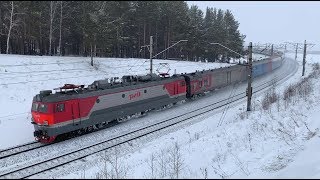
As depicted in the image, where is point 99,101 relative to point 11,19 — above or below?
below

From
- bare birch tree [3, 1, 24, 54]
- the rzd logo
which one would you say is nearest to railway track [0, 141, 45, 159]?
the rzd logo

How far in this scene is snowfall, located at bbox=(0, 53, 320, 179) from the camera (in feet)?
38.5

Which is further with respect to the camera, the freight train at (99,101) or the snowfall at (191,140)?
the freight train at (99,101)

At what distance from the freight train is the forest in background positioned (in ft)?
27.9

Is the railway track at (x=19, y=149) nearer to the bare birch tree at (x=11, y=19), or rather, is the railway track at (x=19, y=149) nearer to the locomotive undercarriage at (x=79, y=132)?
the locomotive undercarriage at (x=79, y=132)

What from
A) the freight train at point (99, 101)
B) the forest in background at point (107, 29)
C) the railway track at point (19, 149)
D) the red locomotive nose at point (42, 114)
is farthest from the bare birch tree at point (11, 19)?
the railway track at point (19, 149)

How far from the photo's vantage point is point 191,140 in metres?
19.0

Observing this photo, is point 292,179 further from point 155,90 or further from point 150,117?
point 155,90

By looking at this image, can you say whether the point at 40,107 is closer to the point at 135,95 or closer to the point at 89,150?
the point at 89,150

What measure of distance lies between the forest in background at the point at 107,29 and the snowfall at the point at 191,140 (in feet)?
27.5

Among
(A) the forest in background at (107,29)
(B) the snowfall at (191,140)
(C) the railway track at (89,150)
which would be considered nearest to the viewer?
(B) the snowfall at (191,140)

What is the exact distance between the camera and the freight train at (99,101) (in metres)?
19.9

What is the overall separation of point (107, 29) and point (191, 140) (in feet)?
98.0

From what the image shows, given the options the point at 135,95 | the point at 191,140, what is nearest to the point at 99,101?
the point at 135,95
